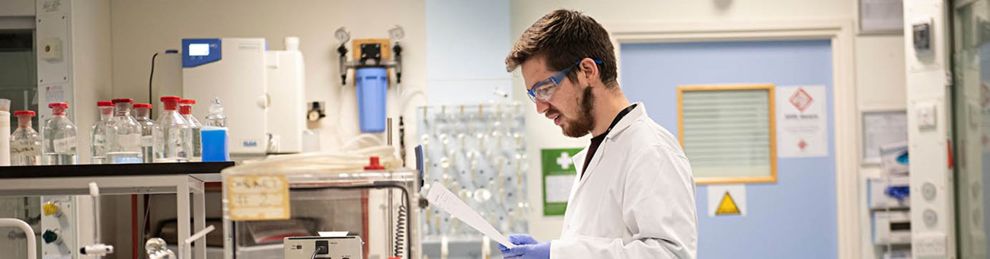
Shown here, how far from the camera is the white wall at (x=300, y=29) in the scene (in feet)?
15.8

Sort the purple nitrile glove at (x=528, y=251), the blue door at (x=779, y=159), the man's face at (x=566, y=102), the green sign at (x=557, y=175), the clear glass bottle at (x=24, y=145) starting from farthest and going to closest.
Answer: the blue door at (x=779, y=159), the green sign at (x=557, y=175), the clear glass bottle at (x=24, y=145), the man's face at (x=566, y=102), the purple nitrile glove at (x=528, y=251)

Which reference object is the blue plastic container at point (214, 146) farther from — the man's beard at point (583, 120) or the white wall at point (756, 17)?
the white wall at point (756, 17)

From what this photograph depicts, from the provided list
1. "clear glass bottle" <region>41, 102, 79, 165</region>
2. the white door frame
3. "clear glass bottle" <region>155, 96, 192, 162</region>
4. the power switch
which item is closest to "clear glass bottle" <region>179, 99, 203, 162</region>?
"clear glass bottle" <region>155, 96, 192, 162</region>

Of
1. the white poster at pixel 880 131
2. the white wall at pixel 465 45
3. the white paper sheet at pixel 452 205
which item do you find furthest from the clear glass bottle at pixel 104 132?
the white poster at pixel 880 131

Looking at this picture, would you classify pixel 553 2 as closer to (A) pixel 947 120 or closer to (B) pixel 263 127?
(B) pixel 263 127

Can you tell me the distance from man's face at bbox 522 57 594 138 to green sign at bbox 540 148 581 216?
7.76ft

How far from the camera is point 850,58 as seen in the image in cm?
496

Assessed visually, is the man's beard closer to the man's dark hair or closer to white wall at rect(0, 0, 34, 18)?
the man's dark hair

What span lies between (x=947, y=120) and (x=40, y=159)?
3.45 metres

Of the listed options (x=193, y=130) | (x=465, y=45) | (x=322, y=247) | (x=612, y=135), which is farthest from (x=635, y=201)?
(x=465, y=45)

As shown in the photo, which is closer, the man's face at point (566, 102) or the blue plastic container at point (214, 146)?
the man's face at point (566, 102)

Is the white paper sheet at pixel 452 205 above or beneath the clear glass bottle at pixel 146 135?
beneath

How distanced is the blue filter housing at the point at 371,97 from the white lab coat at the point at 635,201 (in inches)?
92.1

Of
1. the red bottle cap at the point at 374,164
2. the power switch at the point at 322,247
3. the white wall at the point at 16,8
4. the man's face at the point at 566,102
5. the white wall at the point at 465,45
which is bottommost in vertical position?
the power switch at the point at 322,247
